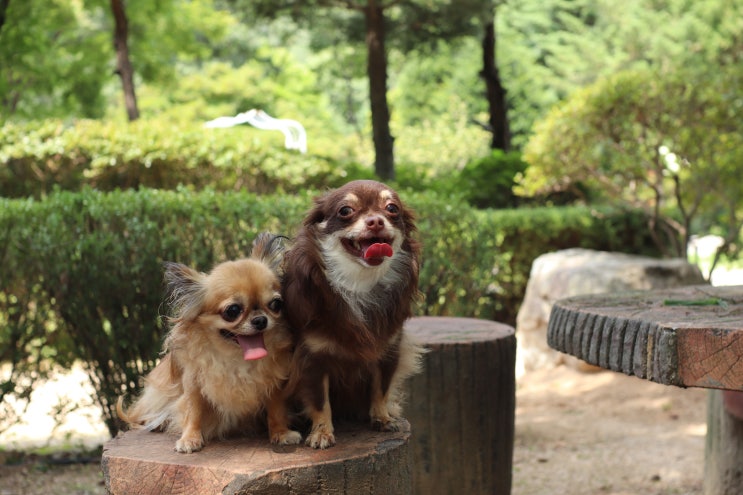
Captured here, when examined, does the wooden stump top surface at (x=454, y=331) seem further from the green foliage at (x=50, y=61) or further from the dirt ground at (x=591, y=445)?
the green foliage at (x=50, y=61)

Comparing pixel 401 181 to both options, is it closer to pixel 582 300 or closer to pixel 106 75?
pixel 106 75

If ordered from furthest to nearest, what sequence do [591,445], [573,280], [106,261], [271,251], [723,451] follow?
[573,280]
[591,445]
[106,261]
[723,451]
[271,251]

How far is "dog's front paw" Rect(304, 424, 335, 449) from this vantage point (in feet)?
8.39

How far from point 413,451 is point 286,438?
5.84 feet

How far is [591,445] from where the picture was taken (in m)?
6.73

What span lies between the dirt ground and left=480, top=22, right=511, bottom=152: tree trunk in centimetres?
806

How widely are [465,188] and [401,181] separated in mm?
1164

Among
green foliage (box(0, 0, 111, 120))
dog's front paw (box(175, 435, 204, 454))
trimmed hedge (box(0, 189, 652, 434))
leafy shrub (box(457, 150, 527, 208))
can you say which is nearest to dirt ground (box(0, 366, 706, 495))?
trimmed hedge (box(0, 189, 652, 434))

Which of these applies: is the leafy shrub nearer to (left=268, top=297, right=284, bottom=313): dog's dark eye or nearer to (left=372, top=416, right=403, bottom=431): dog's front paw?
(left=372, top=416, right=403, bottom=431): dog's front paw

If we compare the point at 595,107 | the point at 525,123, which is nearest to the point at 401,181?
the point at 595,107

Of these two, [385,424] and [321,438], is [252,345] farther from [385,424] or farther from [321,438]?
[385,424]

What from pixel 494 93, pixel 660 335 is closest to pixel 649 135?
pixel 494 93

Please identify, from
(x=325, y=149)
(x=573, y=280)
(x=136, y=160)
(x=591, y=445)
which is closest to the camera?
(x=591, y=445)

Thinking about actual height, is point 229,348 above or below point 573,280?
above
